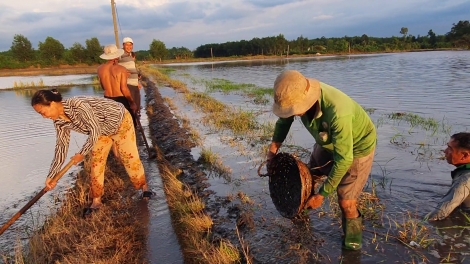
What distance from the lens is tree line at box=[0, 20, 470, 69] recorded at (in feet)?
179

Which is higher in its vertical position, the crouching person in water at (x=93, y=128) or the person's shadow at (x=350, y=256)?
the crouching person in water at (x=93, y=128)

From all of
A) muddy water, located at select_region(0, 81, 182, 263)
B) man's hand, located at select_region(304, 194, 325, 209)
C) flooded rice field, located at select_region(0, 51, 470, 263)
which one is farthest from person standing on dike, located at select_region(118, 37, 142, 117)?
man's hand, located at select_region(304, 194, 325, 209)

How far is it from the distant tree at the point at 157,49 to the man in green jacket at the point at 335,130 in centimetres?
7226

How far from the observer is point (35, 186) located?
5.47m

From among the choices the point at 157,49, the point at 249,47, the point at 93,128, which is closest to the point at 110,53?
the point at 93,128

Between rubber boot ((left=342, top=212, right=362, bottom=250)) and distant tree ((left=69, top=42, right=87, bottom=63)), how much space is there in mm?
58507

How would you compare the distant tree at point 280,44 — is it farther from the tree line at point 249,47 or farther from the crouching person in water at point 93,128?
the crouching person in water at point 93,128

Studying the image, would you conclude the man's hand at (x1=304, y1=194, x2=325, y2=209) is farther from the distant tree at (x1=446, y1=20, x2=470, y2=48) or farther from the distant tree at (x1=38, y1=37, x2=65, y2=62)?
the distant tree at (x1=446, y1=20, x2=470, y2=48)

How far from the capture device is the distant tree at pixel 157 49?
71875 millimetres

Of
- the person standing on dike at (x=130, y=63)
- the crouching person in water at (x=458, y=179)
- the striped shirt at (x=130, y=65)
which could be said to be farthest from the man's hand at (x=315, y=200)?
the striped shirt at (x=130, y=65)

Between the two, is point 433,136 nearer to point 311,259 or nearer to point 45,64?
point 311,259

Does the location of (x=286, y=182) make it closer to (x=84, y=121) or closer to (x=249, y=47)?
(x=84, y=121)

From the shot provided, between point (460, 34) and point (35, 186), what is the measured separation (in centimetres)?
7571

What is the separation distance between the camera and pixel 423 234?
323 centimetres
